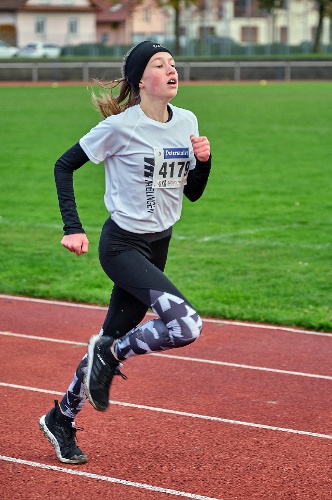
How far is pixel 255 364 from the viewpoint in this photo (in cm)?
739

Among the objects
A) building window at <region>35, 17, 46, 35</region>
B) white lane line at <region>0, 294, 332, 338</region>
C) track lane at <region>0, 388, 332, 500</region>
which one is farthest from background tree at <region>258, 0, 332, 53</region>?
track lane at <region>0, 388, 332, 500</region>

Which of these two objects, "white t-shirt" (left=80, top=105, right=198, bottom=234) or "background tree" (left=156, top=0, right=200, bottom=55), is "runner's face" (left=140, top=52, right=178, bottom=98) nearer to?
"white t-shirt" (left=80, top=105, right=198, bottom=234)

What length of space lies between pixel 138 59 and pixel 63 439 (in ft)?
6.26

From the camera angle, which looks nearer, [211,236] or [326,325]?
[326,325]

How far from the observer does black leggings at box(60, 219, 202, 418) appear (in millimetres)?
4840

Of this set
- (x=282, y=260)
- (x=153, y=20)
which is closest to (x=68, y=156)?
(x=282, y=260)

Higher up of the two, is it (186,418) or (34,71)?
(186,418)

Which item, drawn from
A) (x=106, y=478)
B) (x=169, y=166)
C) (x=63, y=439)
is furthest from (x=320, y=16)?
(x=106, y=478)

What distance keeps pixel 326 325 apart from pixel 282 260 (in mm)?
2903

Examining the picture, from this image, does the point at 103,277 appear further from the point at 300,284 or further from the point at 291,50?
the point at 291,50

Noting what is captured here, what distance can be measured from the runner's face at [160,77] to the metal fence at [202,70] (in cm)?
4938

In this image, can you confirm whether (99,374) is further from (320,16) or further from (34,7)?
(34,7)

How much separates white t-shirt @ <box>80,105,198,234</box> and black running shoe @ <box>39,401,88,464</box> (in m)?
1.08

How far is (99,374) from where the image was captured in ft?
16.4
